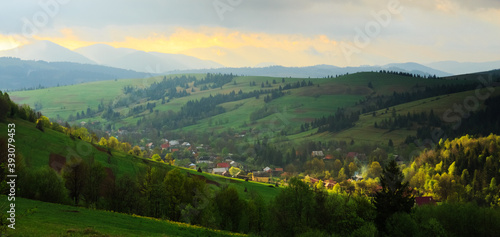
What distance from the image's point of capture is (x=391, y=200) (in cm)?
5194

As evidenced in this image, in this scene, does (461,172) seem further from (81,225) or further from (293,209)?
(81,225)

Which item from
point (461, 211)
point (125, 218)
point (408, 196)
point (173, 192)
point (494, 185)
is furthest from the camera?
point (494, 185)

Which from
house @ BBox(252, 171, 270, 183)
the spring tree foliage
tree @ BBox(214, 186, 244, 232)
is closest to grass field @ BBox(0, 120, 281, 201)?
tree @ BBox(214, 186, 244, 232)

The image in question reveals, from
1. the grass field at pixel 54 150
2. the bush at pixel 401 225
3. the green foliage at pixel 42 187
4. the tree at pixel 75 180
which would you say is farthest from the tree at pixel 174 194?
the bush at pixel 401 225

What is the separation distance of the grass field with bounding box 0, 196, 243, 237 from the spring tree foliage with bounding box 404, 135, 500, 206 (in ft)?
352

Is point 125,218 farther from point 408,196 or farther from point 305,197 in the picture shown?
point 408,196

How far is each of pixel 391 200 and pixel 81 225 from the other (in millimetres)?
39274

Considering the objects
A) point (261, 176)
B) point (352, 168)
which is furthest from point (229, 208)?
point (352, 168)

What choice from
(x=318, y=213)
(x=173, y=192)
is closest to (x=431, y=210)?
(x=318, y=213)

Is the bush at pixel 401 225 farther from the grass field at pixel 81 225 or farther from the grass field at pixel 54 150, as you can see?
the grass field at pixel 54 150

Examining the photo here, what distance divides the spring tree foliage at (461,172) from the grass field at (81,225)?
352 feet

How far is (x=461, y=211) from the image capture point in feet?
195

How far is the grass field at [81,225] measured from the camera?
31.0m

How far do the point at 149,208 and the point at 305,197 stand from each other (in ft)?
85.2
